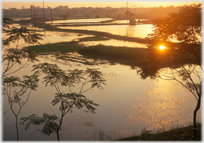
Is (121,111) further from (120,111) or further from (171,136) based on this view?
(171,136)

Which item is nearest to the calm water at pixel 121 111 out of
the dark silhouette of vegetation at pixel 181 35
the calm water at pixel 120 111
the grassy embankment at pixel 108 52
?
the calm water at pixel 120 111

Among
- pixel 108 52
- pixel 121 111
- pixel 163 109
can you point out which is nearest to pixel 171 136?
pixel 163 109

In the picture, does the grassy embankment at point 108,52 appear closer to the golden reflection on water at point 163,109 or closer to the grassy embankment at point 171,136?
the golden reflection on water at point 163,109

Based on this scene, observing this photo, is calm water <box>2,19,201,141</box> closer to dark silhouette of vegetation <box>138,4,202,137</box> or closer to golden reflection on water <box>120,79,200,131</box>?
golden reflection on water <box>120,79,200,131</box>

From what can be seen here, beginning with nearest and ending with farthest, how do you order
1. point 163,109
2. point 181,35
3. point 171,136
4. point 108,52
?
point 171,136 < point 181,35 < point 163,109 < point 108,52

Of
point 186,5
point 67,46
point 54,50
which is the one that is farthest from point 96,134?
point 67,46

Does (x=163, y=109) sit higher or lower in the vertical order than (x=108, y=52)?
lower

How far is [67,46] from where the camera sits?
139 feet

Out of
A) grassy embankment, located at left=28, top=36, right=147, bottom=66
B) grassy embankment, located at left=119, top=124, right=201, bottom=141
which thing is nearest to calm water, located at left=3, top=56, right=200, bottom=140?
grassy embankment, located at left=119, top=124, right=201, bottom=141

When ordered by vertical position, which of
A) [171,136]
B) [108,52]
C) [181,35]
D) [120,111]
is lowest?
[171,136]

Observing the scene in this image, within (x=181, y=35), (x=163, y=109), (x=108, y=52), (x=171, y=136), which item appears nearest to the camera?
(x=171, y=136)

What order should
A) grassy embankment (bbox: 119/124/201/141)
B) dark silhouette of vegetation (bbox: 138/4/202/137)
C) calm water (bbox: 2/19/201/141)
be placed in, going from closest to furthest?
1. grassy embankment (bbox: 119/124/201/141)
2. dark silhouette of vegetation (bbox: 138/4/202/137)
3. calm water (bbox: 2/19/201/141)

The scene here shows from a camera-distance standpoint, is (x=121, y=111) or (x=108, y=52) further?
(x=108, y=52)

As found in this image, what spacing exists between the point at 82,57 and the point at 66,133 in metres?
22.2
